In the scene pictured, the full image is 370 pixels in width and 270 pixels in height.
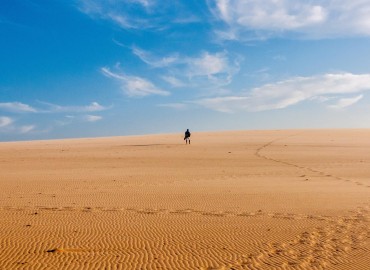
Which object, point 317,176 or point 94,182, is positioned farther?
point 317,176

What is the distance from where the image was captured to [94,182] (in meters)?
19.6

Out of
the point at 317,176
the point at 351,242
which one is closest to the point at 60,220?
the point at 351,242

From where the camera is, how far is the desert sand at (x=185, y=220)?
28.1 ft

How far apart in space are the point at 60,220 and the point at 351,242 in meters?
8.09

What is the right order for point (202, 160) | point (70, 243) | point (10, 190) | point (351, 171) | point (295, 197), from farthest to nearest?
point (202, 160) → point (351, 171) → point (10, 190) → point (295, 197) → point (70, 243)

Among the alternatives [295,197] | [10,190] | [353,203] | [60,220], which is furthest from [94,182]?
[353,203]

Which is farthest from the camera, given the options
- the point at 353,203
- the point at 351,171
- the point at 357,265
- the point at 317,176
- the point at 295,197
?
the point at 351,171

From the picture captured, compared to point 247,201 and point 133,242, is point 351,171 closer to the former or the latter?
point 247,201

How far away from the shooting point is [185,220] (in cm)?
1195

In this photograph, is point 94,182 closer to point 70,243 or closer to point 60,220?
point 60,220

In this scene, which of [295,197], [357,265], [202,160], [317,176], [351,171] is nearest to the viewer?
[357,265]

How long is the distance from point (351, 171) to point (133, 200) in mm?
15295

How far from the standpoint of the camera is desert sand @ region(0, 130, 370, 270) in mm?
8578

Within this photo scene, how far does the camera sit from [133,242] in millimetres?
9688
